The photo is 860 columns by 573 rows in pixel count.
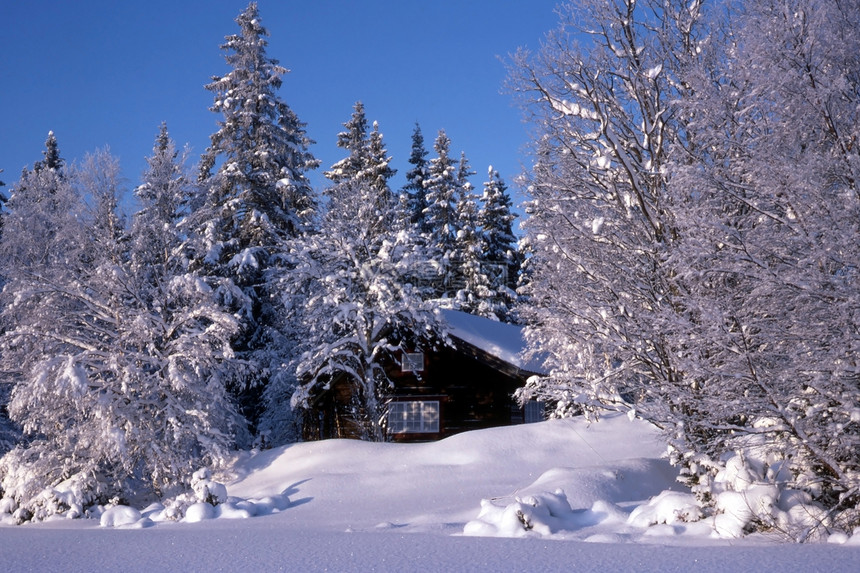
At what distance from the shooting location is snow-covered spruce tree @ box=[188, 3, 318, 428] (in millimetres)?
27109

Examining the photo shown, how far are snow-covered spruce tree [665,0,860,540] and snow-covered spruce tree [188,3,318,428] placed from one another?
19522 millimetres

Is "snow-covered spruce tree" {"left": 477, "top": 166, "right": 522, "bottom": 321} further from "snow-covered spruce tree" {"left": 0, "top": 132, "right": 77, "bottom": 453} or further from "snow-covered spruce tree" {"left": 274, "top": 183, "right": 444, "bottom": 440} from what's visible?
"snow-covered spruce tree" {"left": 0, "top": 132, "right": 77, "bottom": 453}

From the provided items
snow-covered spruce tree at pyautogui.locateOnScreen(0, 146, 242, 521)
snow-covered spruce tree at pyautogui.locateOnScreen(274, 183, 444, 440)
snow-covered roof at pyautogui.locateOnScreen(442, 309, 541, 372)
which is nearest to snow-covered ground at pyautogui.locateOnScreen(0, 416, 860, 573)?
snow-covered spruce tree at pyautogui.locateOnScreen(0, 146, 242, 521)

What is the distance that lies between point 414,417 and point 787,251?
2112 cm

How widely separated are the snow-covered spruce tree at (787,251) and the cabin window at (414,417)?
18.9 metres

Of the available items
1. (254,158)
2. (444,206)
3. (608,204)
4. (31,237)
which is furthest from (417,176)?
(608,204)

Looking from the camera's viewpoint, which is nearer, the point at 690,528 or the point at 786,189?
the point at 786,189

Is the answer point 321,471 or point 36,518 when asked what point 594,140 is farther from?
point 36,518

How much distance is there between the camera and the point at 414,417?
27.6m

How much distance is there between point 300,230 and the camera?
2880 centimetres

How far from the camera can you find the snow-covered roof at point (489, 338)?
25359mm

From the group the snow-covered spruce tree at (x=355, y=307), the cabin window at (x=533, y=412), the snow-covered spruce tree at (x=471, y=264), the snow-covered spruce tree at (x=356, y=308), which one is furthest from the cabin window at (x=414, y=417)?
the snow-covered spruce tree at (x=471, y=264)

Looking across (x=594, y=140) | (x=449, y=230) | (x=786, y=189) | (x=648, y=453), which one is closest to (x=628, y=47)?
(x=594, y=140)

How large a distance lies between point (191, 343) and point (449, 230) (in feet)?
75.8
